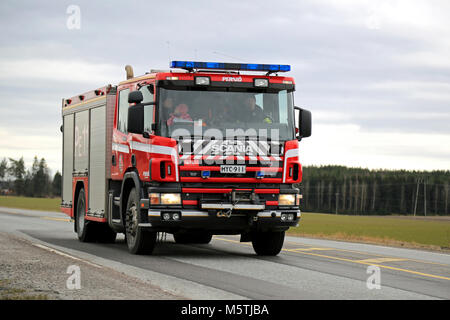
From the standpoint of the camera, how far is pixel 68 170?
18.8m

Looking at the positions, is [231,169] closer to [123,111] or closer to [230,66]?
[230,66]

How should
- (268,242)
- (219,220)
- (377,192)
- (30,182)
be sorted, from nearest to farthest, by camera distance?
(219,220) < (268,242) < (377,192) < (30,182)

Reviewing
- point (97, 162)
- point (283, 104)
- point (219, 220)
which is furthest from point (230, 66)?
point (97, 162)

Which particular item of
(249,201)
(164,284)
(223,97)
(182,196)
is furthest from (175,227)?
(164,284)

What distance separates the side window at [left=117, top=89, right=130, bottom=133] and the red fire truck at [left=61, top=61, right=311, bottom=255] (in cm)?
43

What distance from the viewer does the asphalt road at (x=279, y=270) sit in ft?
29.8

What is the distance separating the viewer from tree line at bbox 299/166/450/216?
370 ft

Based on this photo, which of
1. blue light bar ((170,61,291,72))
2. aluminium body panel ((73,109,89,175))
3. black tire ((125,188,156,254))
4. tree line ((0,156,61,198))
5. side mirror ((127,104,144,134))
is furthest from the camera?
tree line ((0,156,61,198))

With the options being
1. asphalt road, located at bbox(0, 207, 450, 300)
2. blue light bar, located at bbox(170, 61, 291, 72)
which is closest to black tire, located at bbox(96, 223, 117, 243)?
asphalt road, located at bbox(0, 207, 450, 300)

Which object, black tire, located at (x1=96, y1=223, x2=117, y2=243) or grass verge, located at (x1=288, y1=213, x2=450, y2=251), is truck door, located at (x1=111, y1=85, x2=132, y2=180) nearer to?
black tire, located at (x1=96, y1=223, x2=117, y2=243)

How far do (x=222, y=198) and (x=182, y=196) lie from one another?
27.9 inches

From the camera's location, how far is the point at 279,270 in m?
11.6

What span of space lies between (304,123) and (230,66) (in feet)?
5.66

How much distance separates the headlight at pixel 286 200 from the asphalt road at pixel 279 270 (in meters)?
1.06
